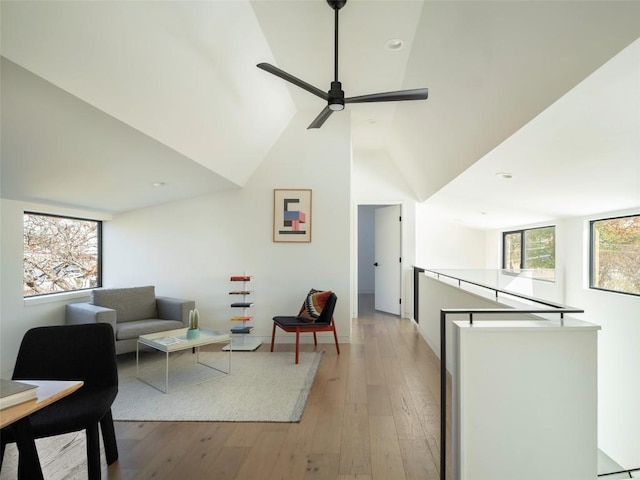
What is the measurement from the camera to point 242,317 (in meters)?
4.83

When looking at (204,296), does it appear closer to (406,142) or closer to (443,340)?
(406,142)

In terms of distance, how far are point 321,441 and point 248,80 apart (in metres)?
3.05

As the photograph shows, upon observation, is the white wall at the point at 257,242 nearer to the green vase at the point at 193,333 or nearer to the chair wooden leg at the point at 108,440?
the green vase at the point at 193,333

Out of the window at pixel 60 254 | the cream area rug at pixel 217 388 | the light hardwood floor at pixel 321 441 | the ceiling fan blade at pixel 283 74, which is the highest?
the ceiling fan blade at pixel 283 74

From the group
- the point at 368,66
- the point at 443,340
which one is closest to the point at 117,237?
the point at 368,66

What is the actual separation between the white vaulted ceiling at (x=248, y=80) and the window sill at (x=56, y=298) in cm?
101

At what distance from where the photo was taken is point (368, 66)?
12.2 ft

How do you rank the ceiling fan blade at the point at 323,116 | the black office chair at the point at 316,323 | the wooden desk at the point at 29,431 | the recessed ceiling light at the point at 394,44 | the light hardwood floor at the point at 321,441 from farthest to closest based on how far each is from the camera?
the black office chair at the point at 316,323 → the recessed ceiling light at the point at 394,44 → the ceiling fan blade at the point at 323,116 → the light hardwood floor at the point at 321,441 → the wooden desk at the point at 29,431

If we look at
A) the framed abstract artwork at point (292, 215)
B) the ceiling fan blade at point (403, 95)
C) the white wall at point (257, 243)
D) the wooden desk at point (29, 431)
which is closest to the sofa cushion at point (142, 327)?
the white wall at point (257, 243)

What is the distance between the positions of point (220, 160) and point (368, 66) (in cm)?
184

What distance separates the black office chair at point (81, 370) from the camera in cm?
190

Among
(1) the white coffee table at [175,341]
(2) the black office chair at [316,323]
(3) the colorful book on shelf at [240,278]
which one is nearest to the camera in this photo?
(1) the white coffee table at [175,341]

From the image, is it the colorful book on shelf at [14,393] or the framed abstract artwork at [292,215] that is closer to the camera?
the colorful book on shelf at [14,393]

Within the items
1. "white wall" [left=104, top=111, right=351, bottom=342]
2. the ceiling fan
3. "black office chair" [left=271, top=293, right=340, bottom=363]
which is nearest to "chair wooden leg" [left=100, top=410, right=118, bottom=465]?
"black office chair" [left=271, top=293, right=340, bottom=363]
